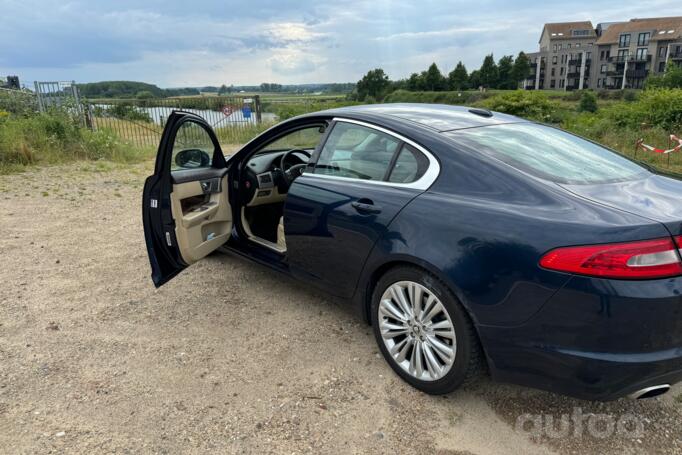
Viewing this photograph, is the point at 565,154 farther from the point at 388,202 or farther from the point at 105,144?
the point at 105,144

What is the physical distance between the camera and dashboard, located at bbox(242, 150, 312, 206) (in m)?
4.12

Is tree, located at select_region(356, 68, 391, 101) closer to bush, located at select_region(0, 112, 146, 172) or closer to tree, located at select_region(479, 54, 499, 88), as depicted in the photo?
tree, located at select_region(479, 54, 499, 88)

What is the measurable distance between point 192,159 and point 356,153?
4.75 ft

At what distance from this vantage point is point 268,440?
2.33 m

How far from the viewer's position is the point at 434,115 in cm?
310

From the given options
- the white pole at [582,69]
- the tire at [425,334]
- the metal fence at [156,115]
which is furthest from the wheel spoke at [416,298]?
the white pole at [582,69]

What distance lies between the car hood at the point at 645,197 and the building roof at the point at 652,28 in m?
85.5

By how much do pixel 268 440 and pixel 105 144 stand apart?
36.6ft

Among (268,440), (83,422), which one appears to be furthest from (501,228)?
(83,422)

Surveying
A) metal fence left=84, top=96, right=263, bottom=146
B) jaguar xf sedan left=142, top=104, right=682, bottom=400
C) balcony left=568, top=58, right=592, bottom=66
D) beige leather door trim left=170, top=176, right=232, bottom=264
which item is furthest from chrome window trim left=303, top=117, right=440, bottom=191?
balcony left=568, top=58, right=592, bottom=66

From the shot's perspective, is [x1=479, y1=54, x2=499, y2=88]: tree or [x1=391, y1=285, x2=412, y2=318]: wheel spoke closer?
[x1=391, y1=285, x2=412, y2=318]: wheel spoke

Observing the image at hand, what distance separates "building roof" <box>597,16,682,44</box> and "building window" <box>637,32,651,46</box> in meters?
0.57

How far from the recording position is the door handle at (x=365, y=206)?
2.72 meters

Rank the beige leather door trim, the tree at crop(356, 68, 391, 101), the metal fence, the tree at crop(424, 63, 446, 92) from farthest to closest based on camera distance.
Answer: the tree at crop(424, 63, 446, 92), the tree at crop(356, 68, 391, 101), the metal fence, the beige leather door trim
